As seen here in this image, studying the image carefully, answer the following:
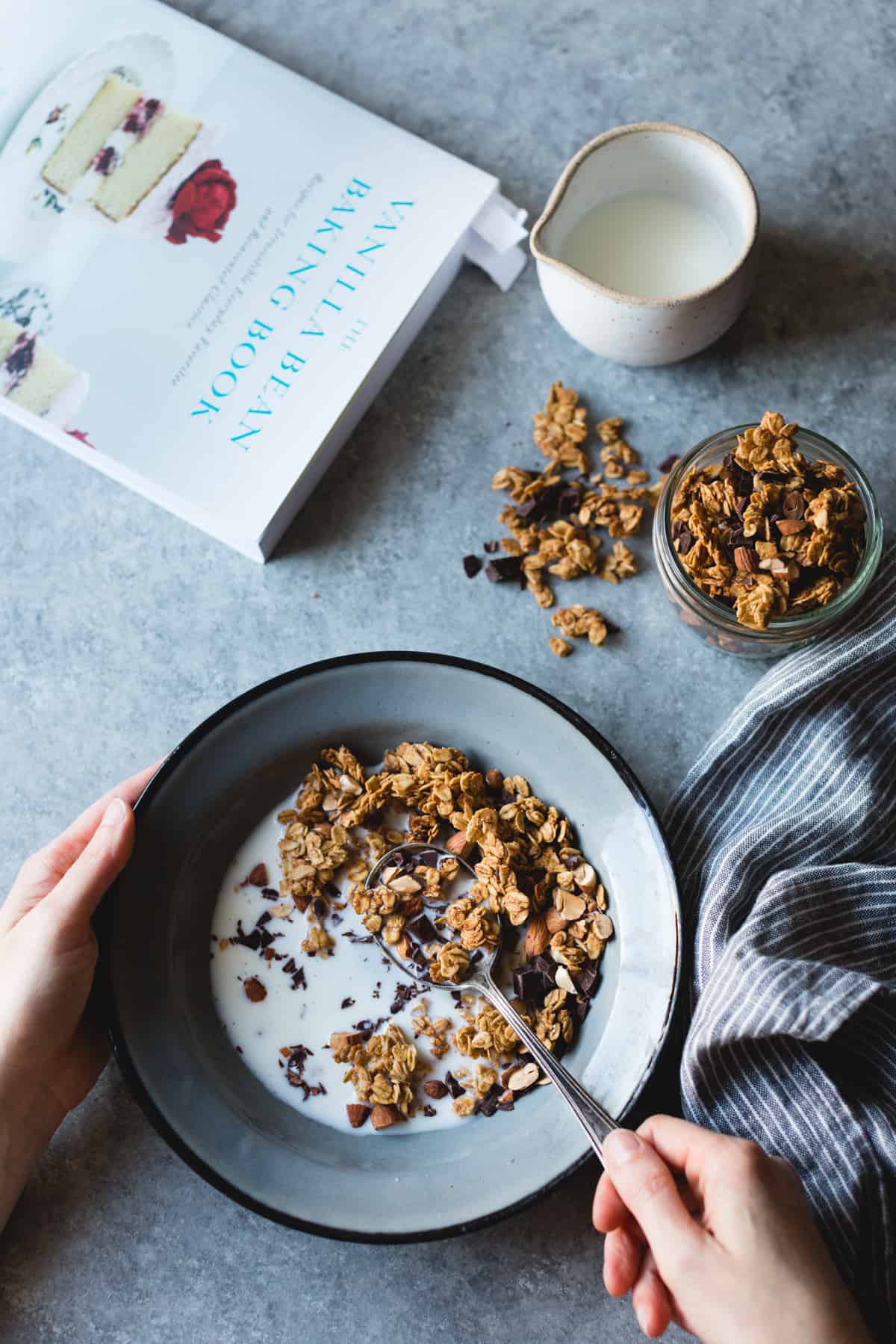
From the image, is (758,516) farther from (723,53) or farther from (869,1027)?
(723,53)

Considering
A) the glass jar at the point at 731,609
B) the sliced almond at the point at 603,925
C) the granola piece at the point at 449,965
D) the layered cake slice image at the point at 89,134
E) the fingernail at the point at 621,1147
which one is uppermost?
the glass jar at the point at 731,609

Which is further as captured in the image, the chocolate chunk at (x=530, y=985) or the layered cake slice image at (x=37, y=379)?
the layered cake slice image at (x=37, y=379)

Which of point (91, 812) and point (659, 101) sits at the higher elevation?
point (659, 101)

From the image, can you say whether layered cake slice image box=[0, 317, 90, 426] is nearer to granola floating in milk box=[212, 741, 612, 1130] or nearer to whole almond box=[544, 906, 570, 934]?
granola floating in milk box=[212, 741, 612, 1130]

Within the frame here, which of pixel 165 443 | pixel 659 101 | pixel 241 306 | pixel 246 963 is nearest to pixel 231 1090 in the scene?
pixel 246 963

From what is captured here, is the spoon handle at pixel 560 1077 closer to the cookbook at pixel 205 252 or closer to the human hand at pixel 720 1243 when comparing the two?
the human hand at pixel 720 1243

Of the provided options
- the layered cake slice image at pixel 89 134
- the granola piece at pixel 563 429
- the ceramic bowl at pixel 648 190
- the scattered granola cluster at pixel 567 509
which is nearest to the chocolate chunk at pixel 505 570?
the scattered granola cluster at pixel 567 509
